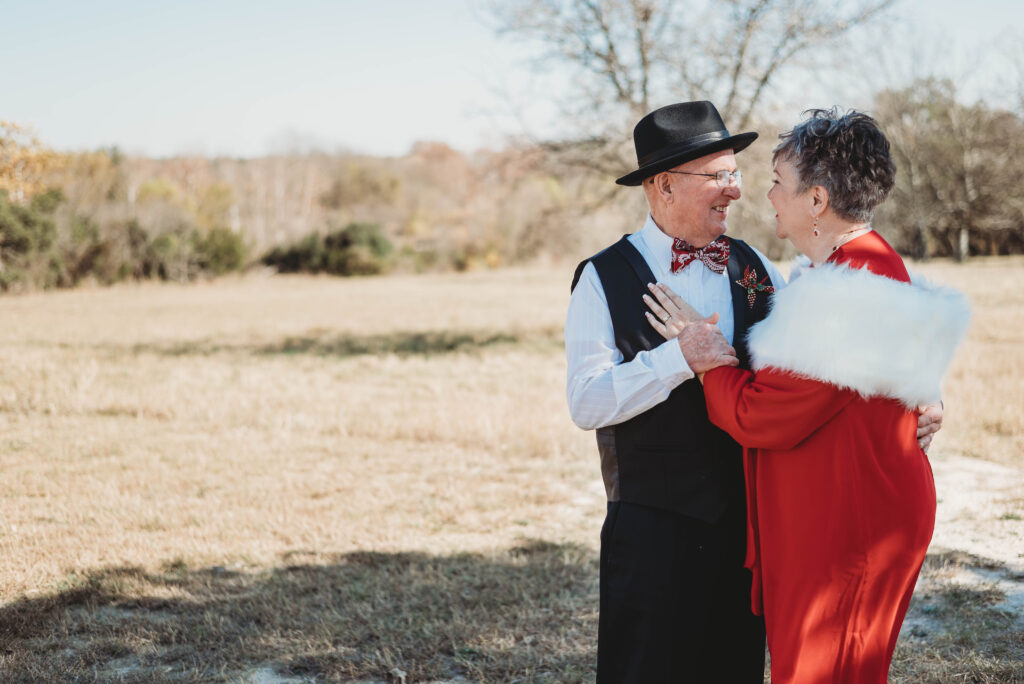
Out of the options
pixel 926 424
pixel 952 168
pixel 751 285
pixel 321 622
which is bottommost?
pixel 321 622

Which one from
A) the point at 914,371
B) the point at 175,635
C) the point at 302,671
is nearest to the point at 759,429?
the point at 914,371

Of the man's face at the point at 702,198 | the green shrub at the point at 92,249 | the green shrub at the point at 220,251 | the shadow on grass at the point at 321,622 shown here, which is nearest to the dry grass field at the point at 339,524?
the shadow on grass at the point at 321,622

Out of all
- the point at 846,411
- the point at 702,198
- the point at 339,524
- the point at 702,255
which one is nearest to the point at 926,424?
the point at 846,411

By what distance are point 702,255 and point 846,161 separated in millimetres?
630

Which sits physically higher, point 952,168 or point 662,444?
point 952,168

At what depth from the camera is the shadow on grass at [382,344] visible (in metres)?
15.2

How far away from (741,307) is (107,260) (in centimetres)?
3635

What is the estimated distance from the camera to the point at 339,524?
6.01 metres

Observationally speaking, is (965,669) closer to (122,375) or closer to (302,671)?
(302,671)

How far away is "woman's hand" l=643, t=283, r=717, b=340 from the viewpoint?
8.17 ft

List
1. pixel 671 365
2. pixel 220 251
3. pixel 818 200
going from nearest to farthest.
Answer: pixel 818 200
pixel 671 365
pixel 220 251

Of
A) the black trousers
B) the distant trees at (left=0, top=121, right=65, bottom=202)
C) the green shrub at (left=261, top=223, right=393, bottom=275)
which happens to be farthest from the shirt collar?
the green shrub at (left=261, top=223, right=393, bottom=275)

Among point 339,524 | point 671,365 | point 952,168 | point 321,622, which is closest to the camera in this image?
point 671,365

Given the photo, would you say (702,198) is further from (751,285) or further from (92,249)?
(92,249)
